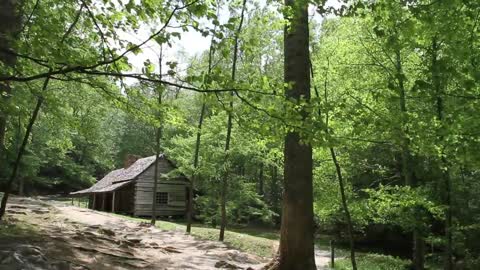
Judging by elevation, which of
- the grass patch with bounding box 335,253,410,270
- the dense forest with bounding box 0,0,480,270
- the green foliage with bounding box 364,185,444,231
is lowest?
the grass patch with bounding box 335,253,410,270

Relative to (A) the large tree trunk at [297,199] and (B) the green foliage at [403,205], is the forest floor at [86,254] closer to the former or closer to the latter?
(A) the large tree trunk at [297,199]

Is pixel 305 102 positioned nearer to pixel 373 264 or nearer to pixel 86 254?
pixel 86 254

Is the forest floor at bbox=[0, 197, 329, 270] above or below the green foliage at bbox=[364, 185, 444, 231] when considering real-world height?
below

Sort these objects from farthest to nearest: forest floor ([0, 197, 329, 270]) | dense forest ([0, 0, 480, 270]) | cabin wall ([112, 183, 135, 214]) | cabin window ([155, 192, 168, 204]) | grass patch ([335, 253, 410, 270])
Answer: cabin window ([155, 192, 168, 204]), cabin wall ([112, 183, 135, 214]), grass patch ([335, 253, 410, 270]), forest floor ([0, 197, 329, 270]), dense forest ([0, 0, 480, 270])

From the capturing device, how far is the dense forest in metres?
4.81

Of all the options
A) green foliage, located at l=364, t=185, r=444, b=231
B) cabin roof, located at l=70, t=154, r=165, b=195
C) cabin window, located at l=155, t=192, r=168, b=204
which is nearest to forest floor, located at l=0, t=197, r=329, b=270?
green foliage, located at l=364, t=185, r=444, b=231

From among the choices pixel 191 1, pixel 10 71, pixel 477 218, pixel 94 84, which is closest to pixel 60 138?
pixel 10 71

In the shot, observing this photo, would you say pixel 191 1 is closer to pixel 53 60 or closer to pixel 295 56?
pixel 53 60

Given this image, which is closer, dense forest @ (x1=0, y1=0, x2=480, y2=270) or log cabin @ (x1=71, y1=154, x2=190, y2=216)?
dense forest @ (x1=0, y1=0, x2=480, y2=270)

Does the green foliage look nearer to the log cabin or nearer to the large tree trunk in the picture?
the large tree trunk

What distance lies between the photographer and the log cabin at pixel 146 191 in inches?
1441

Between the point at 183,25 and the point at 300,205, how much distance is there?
4822 millimetres

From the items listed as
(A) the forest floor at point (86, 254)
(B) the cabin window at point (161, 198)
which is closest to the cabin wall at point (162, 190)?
(B) the cabin window at point (161, 198)

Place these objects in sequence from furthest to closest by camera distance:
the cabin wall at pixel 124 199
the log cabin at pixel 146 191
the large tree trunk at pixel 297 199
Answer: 1. the cabin wall at pixel 124 199
2. the log cabin at pixel 146 191
3. the large tree trunk at pixel 297 199
